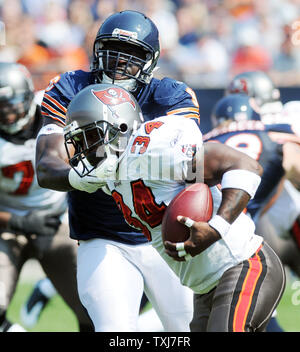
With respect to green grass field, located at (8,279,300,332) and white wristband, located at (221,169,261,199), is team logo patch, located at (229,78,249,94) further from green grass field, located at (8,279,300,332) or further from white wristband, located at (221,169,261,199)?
white wristband, located at (221,169,261,199)

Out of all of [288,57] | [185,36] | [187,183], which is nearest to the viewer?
[187,183]

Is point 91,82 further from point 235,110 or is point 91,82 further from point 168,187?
point 235,110

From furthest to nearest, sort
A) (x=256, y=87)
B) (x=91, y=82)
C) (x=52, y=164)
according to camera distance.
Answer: (x=256, y=87)
(x=91, y=82)
(x=52, y=164)

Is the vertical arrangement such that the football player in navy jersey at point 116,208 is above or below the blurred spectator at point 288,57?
above

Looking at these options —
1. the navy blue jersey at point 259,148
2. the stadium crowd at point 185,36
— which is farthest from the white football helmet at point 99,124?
the stadium crowd at point 185,36

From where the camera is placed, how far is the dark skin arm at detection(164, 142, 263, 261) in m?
2.46

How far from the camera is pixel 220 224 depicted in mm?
2453

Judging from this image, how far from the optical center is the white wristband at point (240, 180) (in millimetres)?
2484

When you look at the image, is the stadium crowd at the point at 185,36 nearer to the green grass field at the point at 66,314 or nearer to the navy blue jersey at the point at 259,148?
the green grass field at the point at 66,314

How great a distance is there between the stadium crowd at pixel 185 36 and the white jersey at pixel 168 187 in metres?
5.37

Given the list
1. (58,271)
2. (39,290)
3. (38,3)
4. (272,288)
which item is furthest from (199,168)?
(38,3)

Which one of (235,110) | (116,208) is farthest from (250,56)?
(116,208)

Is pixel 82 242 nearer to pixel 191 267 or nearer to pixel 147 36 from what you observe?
pixel 191 267

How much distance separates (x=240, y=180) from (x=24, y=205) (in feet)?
8.73
